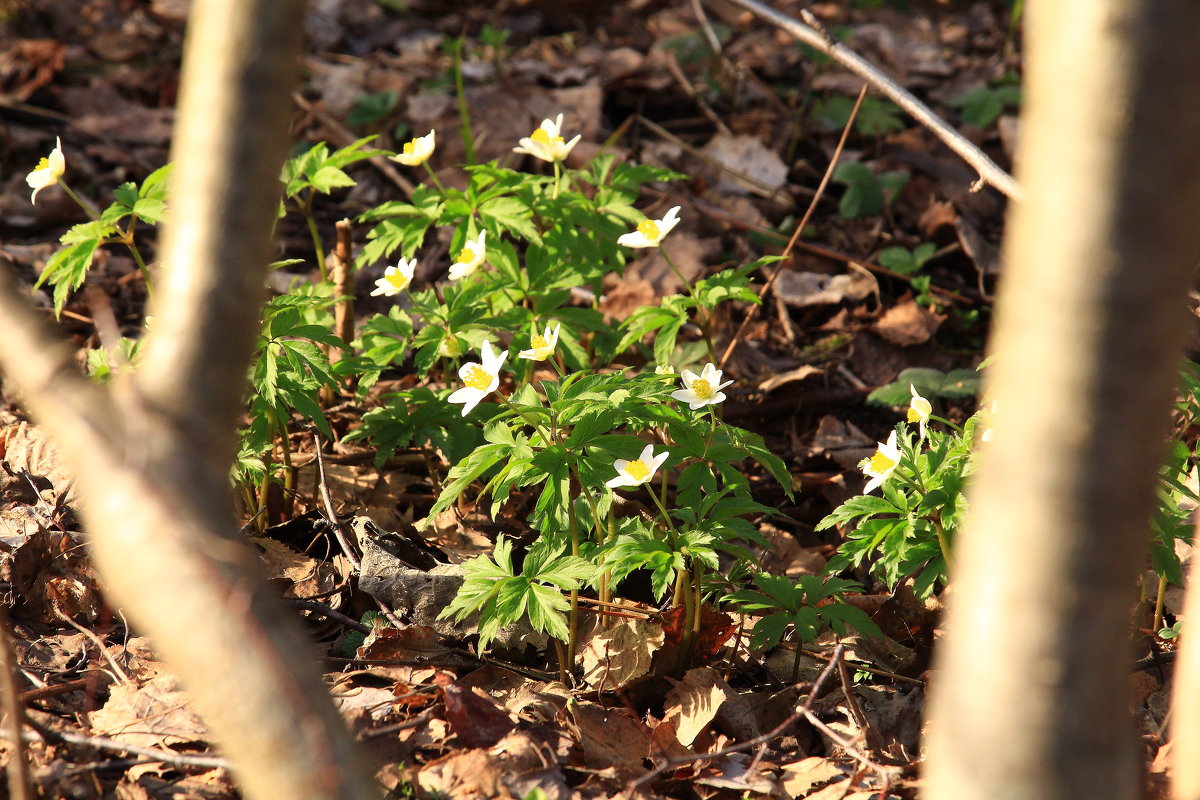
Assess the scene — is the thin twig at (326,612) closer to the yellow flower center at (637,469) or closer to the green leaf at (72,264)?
the yellow flower center at (637,469)

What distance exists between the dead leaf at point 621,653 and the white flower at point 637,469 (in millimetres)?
426

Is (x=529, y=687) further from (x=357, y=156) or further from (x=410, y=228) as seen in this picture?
(x=357, y=156)

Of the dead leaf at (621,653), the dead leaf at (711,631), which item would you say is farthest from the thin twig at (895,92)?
the dead leaf at (621,653)

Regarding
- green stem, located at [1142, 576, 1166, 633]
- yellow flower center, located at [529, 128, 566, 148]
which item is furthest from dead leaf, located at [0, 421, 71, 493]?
green stem, located at [1142, 576, 1166, 633]

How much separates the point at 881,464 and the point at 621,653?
758mm

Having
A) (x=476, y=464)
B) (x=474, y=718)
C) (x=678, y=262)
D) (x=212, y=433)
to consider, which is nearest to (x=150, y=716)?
(x=474, y=718)

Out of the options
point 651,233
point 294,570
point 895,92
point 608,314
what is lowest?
point 294,570

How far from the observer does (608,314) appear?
4.03 metres

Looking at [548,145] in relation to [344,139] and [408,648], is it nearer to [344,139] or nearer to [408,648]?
[408,648]

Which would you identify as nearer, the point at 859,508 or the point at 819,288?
the point at 859,508

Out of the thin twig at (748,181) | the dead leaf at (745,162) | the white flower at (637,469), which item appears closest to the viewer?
the white flower at (637,469)

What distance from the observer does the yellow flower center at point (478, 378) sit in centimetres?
236

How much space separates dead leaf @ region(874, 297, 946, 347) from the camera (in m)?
3.98

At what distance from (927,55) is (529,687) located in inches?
198
